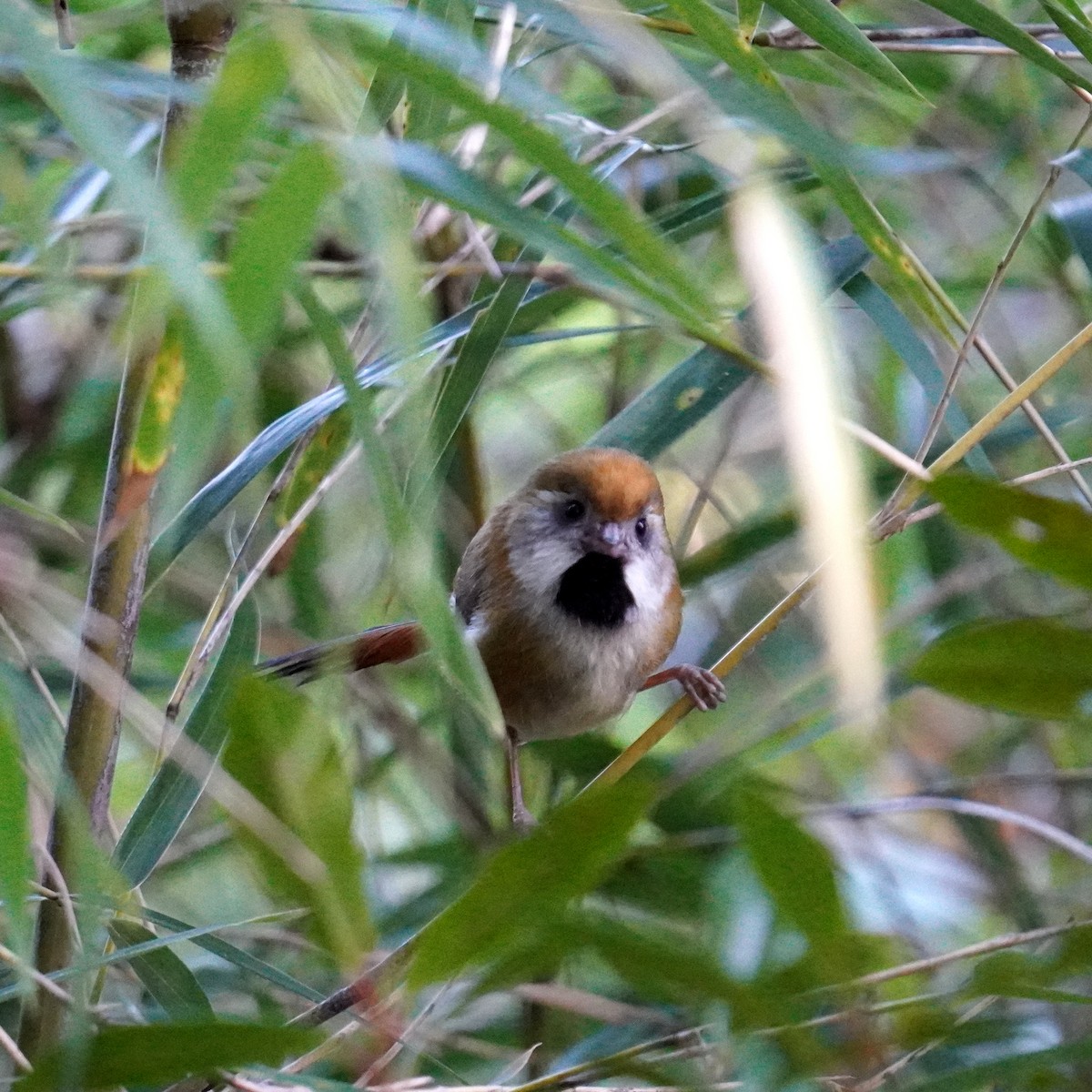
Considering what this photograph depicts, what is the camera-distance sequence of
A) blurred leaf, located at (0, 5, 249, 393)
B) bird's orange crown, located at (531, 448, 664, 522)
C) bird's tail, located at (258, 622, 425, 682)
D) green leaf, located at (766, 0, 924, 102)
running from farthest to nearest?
bird's orange crown, located at (531, 448, 664, 522)
bird's tail, located at (258, 622, 425, 682)
green leaf, located at (766, 0, 924, 102)
blurred leaf, located at (0, 5, 249, 393)

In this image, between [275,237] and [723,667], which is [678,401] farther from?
[275,237]

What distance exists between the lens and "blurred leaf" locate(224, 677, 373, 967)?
30.3 inches

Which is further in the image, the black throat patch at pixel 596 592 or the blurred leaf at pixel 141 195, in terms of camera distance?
the black throat patch at pixel 596 592

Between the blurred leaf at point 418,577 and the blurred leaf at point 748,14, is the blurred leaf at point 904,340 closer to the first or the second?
the blurred leaf at point 748,14

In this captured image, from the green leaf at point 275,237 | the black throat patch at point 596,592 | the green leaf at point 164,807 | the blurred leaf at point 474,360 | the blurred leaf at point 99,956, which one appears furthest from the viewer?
the black throat patch at point 596,592

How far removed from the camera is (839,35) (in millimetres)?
1166

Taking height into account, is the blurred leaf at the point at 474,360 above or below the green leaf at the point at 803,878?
above

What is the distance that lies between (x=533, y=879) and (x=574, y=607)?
55.4 inches

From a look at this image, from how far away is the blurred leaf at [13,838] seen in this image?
888 mm

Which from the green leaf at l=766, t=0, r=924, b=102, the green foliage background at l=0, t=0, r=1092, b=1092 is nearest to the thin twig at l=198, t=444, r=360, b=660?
the green foliage background at l=0, t=0, r=1092, b=1092

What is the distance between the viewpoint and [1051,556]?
2.66 feet

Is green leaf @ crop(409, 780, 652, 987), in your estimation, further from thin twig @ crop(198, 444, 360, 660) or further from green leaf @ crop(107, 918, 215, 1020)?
thin twig @ crop(198, 444, 360, 660)

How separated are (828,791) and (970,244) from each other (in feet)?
3.20

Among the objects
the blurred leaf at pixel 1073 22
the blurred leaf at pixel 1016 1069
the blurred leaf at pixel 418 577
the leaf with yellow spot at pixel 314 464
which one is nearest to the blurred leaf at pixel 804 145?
the blurred leaf at pixel 1073 22
